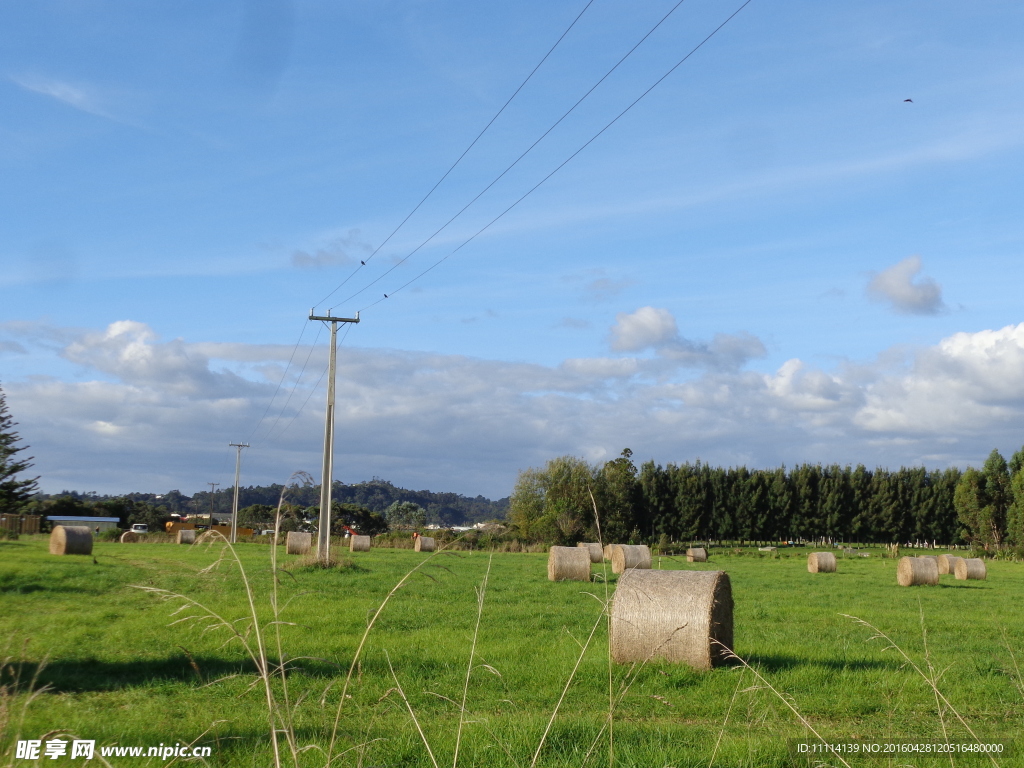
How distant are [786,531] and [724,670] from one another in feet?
244

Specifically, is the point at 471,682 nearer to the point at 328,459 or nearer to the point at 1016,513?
the point at 328,459

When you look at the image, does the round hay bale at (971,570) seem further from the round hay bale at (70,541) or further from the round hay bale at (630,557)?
the round hay bale at (70,541)

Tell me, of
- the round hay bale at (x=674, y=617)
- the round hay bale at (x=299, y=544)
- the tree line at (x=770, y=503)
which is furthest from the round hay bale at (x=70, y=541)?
the tree line at (x=770, y=503)

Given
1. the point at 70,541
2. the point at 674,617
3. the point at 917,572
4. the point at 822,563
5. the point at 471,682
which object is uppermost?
the point at 674,617

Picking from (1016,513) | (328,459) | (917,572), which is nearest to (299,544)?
(328,459)

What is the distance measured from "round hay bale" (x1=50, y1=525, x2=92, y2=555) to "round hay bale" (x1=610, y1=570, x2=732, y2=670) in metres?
26.6

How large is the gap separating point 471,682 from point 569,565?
57.8 ft

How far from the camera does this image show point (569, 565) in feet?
88.2

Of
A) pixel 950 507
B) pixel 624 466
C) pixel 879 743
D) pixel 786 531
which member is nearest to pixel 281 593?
pixel 879 743

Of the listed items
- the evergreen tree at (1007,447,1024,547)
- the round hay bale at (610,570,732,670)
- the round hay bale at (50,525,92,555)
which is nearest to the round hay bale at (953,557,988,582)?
the round hay bale at (610,570,732,670)

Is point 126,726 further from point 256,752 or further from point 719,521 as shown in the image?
point 719,521

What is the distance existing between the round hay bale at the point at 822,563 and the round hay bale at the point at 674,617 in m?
29.2

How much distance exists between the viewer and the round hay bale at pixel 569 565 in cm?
2667

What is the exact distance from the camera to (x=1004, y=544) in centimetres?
6475
